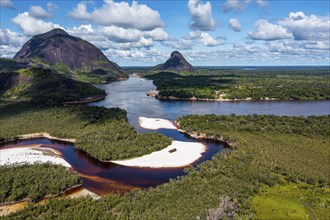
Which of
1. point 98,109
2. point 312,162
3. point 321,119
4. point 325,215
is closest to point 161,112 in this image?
point 98,109

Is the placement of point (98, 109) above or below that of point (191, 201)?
above

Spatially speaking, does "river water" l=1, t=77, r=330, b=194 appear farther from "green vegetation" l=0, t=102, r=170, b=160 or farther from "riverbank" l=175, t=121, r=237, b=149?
"green vegetation" l=0, t=102, r=170, b=160

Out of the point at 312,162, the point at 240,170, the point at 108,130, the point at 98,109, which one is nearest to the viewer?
the point at 240,170

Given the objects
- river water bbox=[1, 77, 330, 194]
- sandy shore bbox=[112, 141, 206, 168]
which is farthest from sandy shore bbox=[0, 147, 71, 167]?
sandy shore bbox=[112, 141, 206, 168]

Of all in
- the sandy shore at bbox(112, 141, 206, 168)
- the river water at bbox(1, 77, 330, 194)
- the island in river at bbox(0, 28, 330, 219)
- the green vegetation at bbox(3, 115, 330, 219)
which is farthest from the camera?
the sandy shore at bbox(112, 141, 206, 168)

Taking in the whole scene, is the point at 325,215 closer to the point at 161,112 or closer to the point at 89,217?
the point at 89,217

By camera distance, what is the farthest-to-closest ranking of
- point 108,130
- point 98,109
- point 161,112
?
point 161,112, point 98,109, point 108,130
